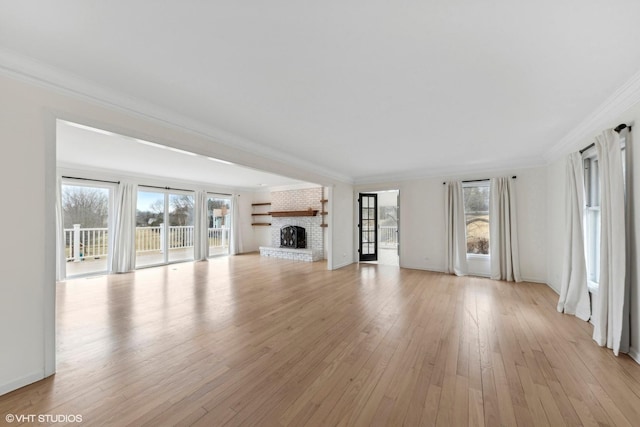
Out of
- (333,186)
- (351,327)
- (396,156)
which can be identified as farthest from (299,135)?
(333,186)

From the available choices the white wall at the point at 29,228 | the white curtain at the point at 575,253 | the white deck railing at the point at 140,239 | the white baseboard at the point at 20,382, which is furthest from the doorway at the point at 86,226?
the white curtain at the point at 575,253

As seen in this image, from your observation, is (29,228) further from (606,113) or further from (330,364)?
(606,113)

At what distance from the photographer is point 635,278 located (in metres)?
2.29

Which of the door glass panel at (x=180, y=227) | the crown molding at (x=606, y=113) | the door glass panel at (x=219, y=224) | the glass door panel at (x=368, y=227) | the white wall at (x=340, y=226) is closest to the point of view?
the crown molding at (x=606, y=113)

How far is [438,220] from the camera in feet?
19.9

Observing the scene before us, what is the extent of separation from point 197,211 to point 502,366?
7.96m

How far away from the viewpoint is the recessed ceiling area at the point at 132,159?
366cm

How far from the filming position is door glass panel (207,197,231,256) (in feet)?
28.3

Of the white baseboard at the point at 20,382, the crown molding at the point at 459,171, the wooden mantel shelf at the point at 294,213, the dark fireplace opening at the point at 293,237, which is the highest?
the crown molding at the point at 459,171

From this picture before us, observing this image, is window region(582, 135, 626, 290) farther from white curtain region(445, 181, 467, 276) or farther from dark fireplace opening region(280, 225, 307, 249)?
dark fireplace opening region(280, 225, 307, 249)

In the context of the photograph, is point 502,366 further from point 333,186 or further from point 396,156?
point 333,186

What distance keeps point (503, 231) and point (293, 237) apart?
227 inches

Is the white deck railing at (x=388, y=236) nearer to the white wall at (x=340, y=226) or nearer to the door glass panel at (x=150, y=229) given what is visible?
the white wall at (x=340, y=226)

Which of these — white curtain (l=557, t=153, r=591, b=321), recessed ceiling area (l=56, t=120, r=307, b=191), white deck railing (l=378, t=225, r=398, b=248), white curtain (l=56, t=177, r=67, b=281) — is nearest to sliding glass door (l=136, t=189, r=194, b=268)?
recessed ceiling area (l=56, t=120, r=307, b=191)
